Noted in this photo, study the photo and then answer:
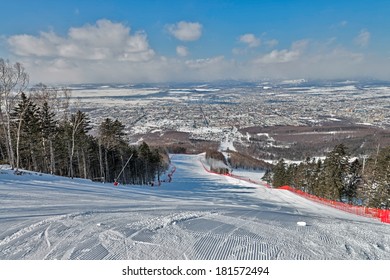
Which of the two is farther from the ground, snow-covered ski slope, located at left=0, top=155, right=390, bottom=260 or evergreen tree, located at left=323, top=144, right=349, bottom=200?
snow-covered ski slope, located at left=0, top=155, right=390, bottom=260

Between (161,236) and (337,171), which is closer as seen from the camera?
(161,236)

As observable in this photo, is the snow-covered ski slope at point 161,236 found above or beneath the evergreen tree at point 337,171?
above

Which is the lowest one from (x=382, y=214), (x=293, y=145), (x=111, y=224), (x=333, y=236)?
(x=293, y=145)

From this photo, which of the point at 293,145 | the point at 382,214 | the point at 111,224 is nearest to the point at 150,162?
the point at 382,214

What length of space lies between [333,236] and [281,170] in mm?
45789

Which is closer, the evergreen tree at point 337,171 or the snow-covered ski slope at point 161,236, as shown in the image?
the snow-covered ski slope at point 161,236

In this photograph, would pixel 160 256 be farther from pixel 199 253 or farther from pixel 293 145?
pixel 293 145

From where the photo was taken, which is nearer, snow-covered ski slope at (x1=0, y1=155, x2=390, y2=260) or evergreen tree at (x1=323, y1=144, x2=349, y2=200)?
snow-covered ski slope at (x1=0, y1=155, x2=390, y2=260)

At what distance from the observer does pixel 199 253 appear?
5914 millimetres

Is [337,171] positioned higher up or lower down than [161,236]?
lower down

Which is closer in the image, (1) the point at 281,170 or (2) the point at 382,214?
(2) the point at 382,214

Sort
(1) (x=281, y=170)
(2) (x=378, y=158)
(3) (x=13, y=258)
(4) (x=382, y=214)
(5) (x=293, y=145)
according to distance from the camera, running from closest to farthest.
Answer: (3) (x=13, y=258) → (4) (x=382, y=214) → (2) (x=378, y=158) → (1) (x=281, y=170) → (5) (x=293, y=145)

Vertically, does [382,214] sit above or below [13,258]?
below

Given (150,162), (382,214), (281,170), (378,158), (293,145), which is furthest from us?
(293,145)
